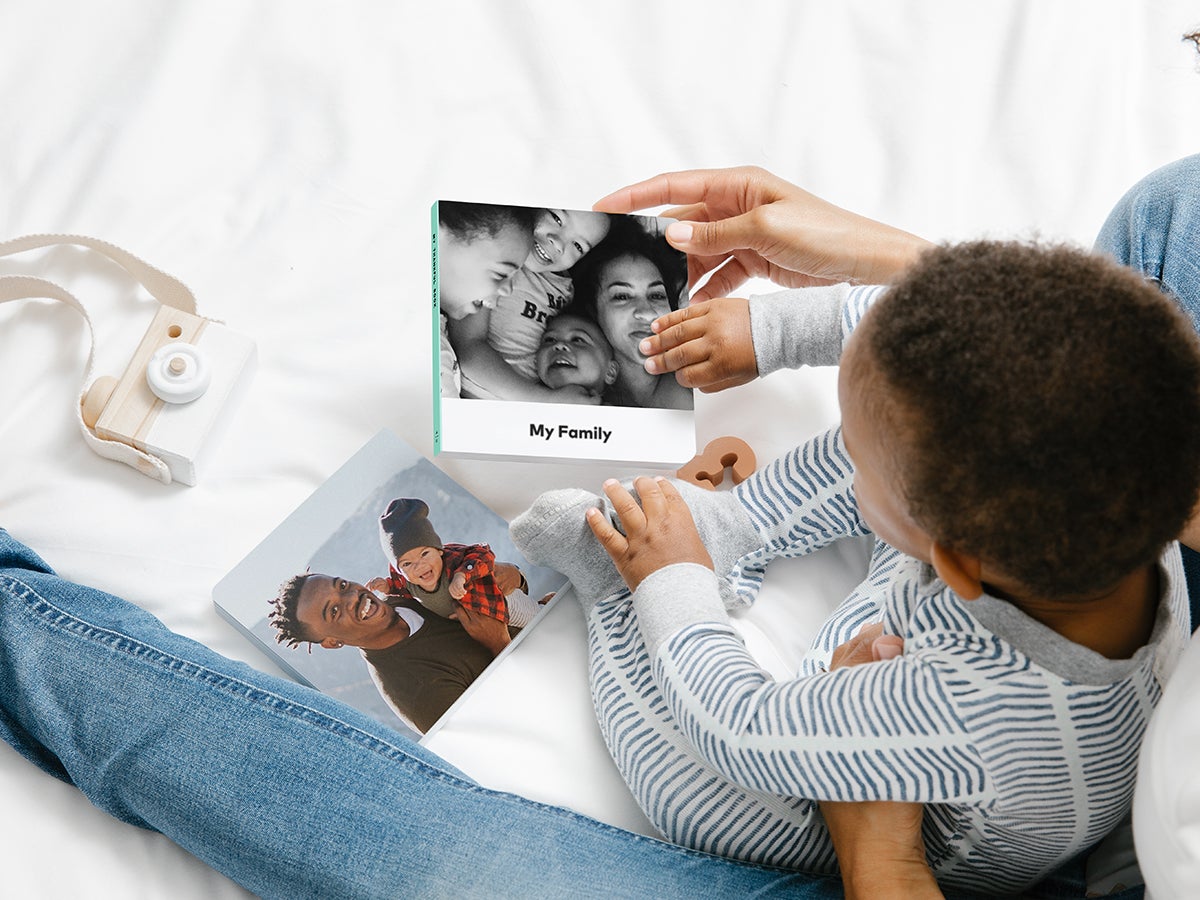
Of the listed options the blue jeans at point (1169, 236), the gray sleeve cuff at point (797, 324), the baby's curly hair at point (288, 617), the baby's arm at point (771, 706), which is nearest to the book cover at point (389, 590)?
the baby's curly hair at point (288, 617)

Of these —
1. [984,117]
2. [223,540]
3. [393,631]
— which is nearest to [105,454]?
[223,540]

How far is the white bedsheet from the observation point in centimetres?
84

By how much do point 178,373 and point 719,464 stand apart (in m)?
0.44

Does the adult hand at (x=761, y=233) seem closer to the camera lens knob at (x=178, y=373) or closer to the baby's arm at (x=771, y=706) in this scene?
the baby's arm at (x=771, y=706)

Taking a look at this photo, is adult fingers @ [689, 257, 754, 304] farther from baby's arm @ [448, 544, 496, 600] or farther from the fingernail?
baby's arm @ [448, 544, 496, 600]

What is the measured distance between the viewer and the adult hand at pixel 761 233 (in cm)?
91

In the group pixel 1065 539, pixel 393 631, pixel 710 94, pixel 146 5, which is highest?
pixel 146 5

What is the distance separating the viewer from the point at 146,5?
3.36ft

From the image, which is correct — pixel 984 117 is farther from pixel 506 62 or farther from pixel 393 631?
pixel 393 631

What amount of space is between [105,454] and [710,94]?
0.65 meters

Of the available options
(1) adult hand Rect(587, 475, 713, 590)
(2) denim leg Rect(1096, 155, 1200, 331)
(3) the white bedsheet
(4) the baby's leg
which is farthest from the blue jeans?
(1) adult hand Rect(587, 475, 713, 590)

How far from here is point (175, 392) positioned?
85cm

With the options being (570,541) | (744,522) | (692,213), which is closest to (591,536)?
(570,541)

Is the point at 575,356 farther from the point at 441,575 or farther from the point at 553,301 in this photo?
the point at 441,575
